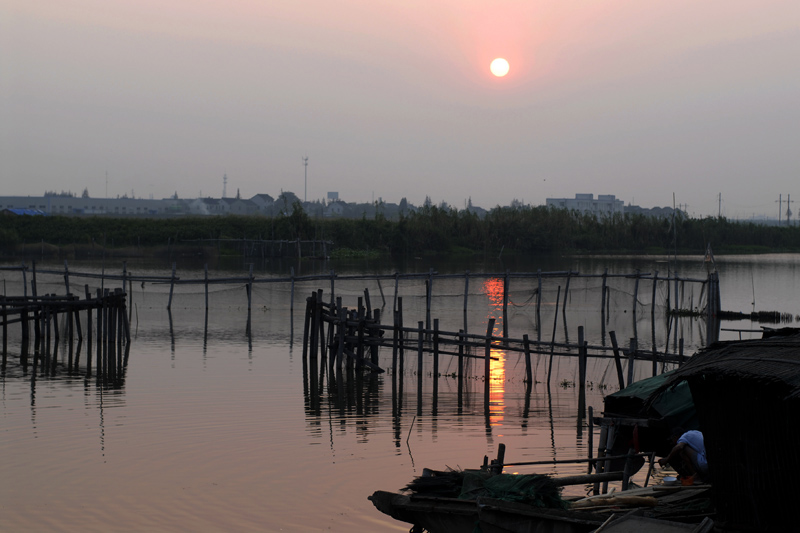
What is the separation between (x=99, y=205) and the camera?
145m

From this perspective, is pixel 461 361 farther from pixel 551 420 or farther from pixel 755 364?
pixel 755 364

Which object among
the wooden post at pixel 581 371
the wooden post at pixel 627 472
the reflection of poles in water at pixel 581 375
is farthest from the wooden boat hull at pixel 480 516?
the wooden post at pixel 581 371

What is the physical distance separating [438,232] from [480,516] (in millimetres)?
64652

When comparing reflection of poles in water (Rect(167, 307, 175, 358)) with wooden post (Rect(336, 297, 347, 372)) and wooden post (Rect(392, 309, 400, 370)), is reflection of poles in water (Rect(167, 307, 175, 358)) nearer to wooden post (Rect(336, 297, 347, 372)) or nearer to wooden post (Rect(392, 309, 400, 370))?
wooden post (Rect(336, 297, 347, 372))

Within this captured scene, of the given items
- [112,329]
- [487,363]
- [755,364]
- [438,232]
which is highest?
[438,232]

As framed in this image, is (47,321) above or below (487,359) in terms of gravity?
above

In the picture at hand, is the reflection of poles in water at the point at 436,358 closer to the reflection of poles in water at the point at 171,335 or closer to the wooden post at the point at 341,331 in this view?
the wooden post at the point at 341,331

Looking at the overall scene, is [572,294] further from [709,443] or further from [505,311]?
[709,443]

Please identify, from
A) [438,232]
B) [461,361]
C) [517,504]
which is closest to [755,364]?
[517,504]

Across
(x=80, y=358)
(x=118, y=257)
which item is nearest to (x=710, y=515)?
(x=80, y=358)

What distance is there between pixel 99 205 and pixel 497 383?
140m

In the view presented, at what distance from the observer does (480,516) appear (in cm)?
737

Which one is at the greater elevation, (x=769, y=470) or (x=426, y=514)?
(x=769, y=470)

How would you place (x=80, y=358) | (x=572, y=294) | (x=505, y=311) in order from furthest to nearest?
(x=572, y=294) < (x=505, y=311) < (x=80, y=358)
